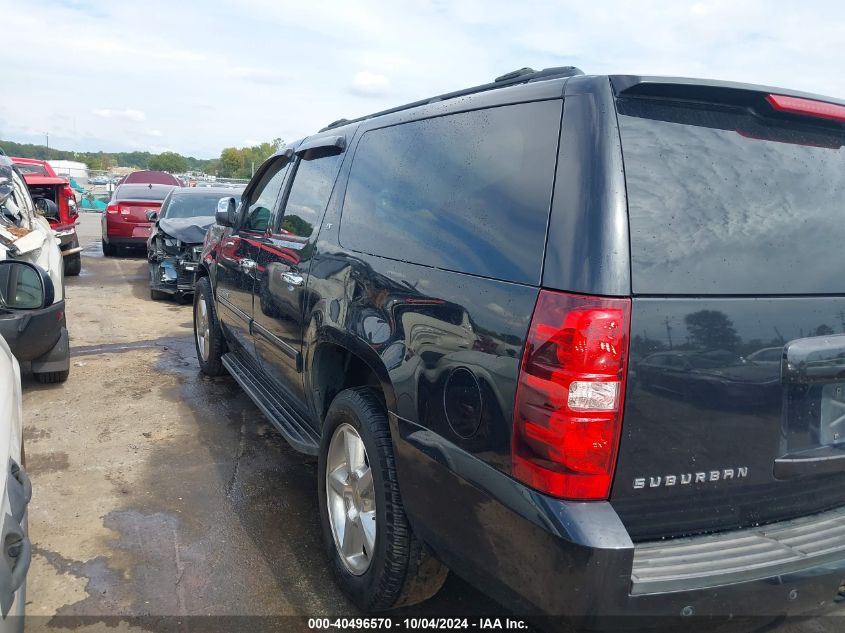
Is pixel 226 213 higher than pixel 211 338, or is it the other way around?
pixel 226 213

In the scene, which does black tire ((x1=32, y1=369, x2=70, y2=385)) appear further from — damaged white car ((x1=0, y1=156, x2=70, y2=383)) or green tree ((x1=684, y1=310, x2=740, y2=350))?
green tree ((x1=684, y1=310, x2=740, y2=350))

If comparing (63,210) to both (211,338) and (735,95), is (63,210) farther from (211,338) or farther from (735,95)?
(735,95)

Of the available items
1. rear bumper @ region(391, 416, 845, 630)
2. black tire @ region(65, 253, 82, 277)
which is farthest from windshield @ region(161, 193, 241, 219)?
rear bumper @ region(391, 416, 845, 630)

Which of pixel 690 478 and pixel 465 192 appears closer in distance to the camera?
pixel 690 478

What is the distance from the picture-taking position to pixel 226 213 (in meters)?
5.02

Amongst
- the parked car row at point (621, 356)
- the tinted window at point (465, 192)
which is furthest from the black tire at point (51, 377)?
the parked car row at point (621, 356)

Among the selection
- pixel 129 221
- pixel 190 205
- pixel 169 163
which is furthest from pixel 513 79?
pixel 169 163

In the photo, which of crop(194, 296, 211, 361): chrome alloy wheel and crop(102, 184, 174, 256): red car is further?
crop(102, 184, 174, 256): red car

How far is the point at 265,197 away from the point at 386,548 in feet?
9.05

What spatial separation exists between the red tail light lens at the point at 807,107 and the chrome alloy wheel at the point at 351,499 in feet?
6.15

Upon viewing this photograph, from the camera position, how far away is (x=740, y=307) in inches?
75.1

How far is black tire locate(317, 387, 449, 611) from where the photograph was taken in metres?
2.49

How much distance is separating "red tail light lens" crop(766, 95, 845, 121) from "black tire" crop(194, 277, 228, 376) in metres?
4.44

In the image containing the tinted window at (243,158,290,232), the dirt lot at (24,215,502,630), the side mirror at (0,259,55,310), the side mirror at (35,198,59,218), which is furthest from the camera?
the side mirror at (35,198,59,218)
